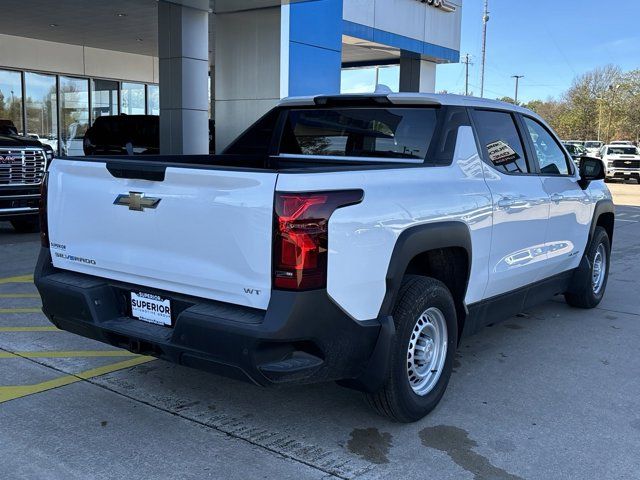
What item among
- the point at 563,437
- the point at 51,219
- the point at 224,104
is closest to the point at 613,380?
the point at 563,437

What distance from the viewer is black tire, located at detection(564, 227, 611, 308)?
632 centimetres

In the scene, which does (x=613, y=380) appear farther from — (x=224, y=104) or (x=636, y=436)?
(x=224, y=104)

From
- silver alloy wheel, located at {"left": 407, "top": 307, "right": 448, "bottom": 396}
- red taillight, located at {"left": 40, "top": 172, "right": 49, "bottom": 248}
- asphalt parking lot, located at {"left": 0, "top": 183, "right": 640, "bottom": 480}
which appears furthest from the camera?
red taillight, located at {"left": 40, "top": 172, "right": 49, "bottom": 248}

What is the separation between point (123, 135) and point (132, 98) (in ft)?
28.8

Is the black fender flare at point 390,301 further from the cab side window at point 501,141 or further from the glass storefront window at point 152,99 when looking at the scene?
the glass storefront window at point 152,99

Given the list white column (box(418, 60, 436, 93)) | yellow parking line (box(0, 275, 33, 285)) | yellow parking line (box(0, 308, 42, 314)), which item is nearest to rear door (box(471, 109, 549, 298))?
yellow parking line (box(0, 308, 42, 314))

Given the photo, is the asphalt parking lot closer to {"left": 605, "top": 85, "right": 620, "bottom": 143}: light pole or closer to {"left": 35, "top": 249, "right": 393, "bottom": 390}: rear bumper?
{"left": 35, "top": 249, "right": 393, "bottom": 390}: rear bumper

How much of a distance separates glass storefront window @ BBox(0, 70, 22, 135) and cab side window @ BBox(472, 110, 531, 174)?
1853 cm

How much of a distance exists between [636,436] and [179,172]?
301 centimetres

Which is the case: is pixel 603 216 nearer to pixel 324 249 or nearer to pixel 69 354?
pixel 324 249

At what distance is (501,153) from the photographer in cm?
480

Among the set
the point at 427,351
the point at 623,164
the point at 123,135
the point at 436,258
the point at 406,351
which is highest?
the point at 123,135

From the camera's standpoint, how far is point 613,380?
476cm

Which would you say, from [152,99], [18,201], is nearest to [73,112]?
[152,99]
